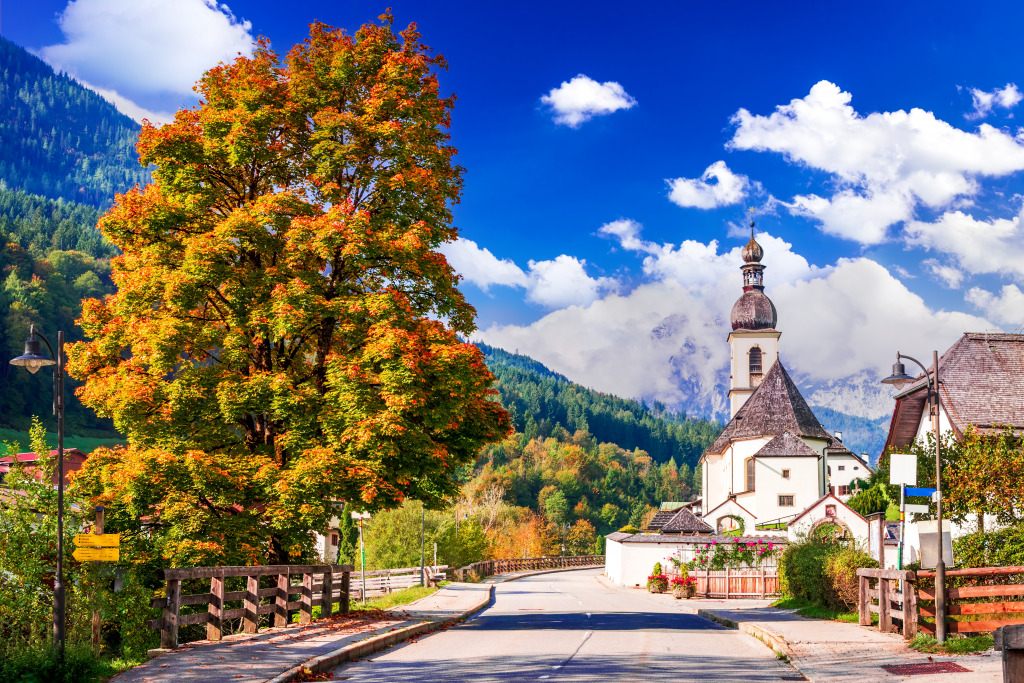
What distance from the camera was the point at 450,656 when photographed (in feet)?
46.6

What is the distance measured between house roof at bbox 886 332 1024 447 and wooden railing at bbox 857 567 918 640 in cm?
907

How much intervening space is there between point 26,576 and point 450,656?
606 cm

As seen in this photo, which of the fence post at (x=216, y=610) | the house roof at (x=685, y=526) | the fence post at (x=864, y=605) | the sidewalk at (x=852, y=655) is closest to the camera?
the sidewalk at (x=852, y=655)

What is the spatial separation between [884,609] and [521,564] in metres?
55.9

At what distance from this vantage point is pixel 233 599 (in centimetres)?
1475

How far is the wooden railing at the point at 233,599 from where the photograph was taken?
43.0 ft

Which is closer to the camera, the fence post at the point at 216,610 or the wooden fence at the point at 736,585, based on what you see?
the fence post at the point at 216,610

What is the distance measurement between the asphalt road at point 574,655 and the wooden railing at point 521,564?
2974 centimetres

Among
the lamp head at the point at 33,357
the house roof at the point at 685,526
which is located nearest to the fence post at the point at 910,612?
the lamp head at the point at 33,357

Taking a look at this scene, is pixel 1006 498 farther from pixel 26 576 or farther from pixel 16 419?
pixel 16 419

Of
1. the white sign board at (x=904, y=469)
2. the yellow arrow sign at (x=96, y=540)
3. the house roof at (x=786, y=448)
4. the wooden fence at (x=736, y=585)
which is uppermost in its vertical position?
the house roof at (x=786, y=448)

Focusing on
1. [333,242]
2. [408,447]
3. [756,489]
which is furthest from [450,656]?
[756,489]

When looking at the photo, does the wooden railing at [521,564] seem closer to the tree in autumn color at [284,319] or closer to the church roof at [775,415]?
the church roof at [775,415]

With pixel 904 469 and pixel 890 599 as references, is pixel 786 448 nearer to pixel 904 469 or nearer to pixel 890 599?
pixel 890 599
